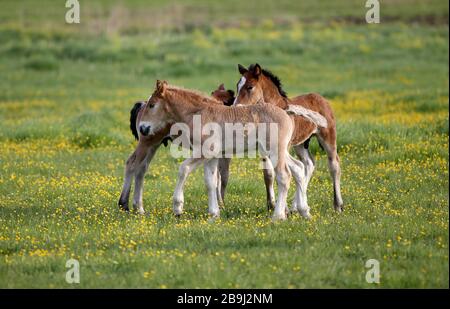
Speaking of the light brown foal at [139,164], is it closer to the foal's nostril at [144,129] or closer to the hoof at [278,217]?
the foal's nostril at [144,129]

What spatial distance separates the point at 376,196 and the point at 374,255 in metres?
3.55

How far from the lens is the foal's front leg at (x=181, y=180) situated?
10938mm

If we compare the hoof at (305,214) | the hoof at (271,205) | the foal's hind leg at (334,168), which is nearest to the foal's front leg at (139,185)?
the hoof at (271,205)

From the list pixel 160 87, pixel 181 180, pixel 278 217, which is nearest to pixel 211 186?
pixel 181 180

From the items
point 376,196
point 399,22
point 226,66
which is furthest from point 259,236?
point 399,22

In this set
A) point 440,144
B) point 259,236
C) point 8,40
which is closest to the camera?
point 259,236

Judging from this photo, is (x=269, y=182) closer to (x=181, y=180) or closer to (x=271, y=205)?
(x=271, y=205)

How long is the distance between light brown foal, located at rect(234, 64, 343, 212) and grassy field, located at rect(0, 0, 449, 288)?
550 millimetres

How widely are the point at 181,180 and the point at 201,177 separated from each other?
12.3 feet

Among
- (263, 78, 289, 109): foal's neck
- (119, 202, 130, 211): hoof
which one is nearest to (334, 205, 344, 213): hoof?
(263, 78, 289, 109): foal's neck

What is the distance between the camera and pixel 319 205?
39.8 ft

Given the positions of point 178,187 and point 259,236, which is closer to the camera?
point 259,236

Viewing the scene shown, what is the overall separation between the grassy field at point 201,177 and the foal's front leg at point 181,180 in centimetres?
18
